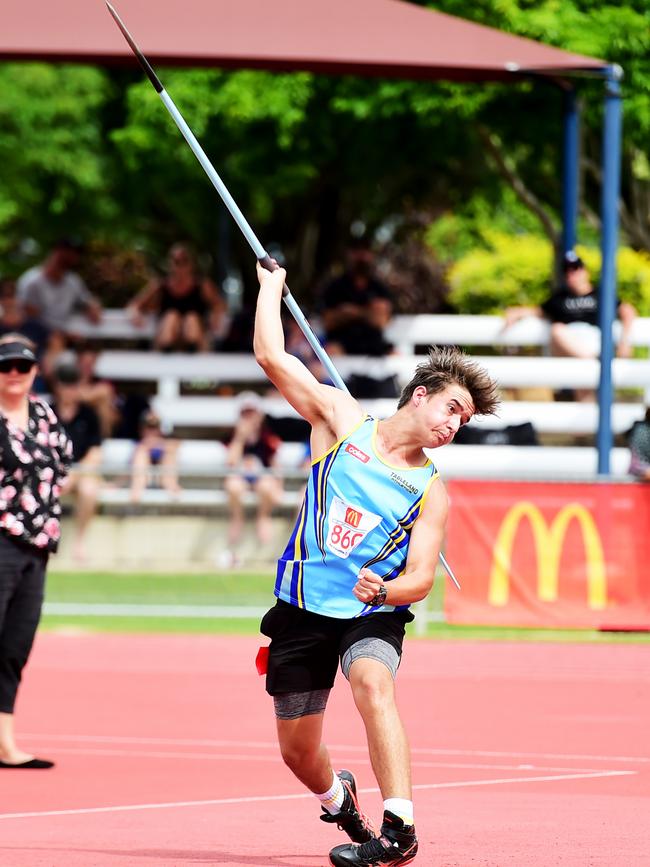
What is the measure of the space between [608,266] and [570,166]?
119 inches

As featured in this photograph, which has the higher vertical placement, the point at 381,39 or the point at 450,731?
the point at 381,39

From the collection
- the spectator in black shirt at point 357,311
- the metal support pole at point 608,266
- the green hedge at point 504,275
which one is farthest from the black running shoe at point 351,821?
the green hedge at point 504,275

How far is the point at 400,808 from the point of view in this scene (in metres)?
5.80

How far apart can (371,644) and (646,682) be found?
21.8 ft

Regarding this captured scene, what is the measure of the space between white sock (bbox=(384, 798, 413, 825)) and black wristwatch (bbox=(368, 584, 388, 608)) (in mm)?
664

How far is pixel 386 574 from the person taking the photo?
20.0 feet

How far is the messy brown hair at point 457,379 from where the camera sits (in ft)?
20.1

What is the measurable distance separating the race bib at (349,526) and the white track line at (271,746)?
11.9 ft

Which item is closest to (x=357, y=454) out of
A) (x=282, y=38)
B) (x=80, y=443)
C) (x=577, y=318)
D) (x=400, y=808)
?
(x=400, y=808)

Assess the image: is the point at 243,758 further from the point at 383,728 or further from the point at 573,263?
the point at 573,263

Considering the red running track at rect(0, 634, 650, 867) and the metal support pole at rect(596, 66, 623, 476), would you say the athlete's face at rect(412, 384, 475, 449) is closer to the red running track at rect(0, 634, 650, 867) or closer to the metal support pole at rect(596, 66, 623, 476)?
the red running track at rect(0, 634, 650, 867)

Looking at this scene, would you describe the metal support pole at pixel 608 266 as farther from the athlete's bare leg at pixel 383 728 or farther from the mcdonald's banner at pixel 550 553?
the athlete's bare leg at pixel 383 728

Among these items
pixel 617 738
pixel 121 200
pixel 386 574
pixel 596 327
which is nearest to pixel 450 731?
pixel 617 738

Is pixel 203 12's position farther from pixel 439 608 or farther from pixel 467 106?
pixel 439 608
